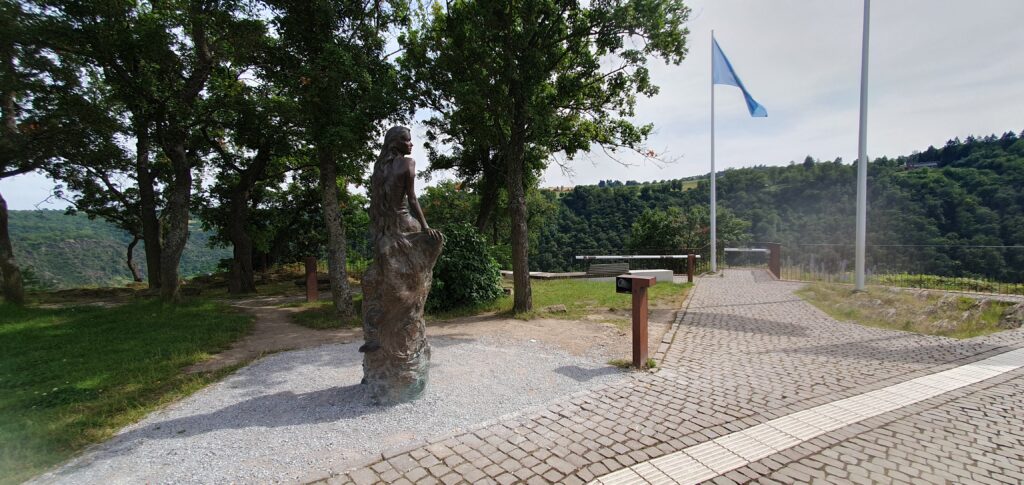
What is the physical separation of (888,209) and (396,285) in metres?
26.4

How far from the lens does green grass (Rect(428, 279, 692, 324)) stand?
9336 millimetres

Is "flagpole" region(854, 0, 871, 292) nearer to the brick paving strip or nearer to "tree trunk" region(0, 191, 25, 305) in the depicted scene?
the brick paving strip

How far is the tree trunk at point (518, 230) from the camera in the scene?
9258mm

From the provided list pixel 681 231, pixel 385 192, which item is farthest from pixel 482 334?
pixel 681 231

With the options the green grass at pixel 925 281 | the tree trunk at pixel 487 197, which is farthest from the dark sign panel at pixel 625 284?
the green grass at pixel 925 281

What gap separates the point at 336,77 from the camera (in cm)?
809

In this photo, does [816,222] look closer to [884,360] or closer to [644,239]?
[644,239]

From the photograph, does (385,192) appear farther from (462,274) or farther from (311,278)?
(311,278)

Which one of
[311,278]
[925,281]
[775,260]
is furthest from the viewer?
[775,260]

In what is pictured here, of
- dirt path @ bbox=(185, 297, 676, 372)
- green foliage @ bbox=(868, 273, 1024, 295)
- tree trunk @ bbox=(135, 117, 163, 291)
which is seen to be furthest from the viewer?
tree trunk @ bbox=(135, 117, 163, 291)

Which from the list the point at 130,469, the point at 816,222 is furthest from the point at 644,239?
the point at 130,469

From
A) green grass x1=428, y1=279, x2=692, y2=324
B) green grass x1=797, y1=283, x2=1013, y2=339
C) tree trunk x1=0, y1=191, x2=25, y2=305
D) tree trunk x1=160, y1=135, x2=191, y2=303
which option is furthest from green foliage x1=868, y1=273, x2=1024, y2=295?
tree trunk x1=0, y1=191, x2=25, y2=305

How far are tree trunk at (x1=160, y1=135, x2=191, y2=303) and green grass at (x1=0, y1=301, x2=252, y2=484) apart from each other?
0.92 metres

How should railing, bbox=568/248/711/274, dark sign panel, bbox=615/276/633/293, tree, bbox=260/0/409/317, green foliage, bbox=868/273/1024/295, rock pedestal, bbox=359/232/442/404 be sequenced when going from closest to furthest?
1. rock pedestal, bbox=359/232/442/404
2. dark sign panel, bbox=615/276/633/293
3. tree, bbox=260/0/409/317
4. green foliage, bbox=868/273/1024/295
5. railing, bbox=568/248/711/274
